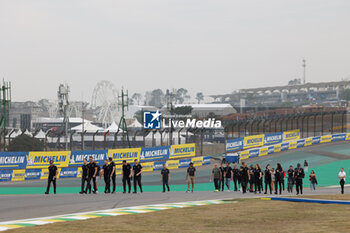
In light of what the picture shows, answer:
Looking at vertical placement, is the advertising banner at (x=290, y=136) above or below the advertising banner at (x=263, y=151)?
above

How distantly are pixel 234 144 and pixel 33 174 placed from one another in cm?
2094

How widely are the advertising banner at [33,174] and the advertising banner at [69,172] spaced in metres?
1.75

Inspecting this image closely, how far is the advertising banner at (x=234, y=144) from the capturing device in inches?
1924

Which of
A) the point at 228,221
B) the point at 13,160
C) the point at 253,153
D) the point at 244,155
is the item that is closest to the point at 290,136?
the point at 253,153

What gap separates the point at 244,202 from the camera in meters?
17.1

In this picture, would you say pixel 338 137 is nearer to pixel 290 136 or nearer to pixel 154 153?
pixel 290 136

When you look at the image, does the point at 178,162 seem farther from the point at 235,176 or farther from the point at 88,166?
the point at 88,166

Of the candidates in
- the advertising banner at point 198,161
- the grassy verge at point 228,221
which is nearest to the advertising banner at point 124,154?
the advertising banner at point 198,161

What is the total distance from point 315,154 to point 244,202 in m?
36.3

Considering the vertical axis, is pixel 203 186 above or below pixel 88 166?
below

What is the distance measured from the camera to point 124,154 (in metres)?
38.9

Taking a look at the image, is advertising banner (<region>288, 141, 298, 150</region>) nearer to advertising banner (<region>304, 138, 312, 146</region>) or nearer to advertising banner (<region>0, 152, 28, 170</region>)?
advertising banner (<region>304, 138, 312, 146</region>)

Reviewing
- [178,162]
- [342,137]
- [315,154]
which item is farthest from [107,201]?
[342,137]

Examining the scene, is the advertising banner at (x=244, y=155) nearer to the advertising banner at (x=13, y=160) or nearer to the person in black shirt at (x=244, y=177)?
the advertising banner at (x=13, y=160)
